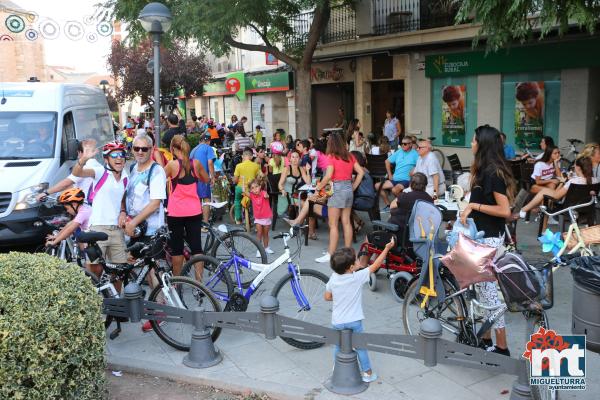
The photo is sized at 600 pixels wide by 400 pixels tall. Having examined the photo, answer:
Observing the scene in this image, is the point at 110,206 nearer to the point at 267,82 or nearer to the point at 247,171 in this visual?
the point at 247,171

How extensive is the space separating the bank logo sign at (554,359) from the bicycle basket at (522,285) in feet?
0.76

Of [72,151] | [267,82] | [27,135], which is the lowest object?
[72,151]

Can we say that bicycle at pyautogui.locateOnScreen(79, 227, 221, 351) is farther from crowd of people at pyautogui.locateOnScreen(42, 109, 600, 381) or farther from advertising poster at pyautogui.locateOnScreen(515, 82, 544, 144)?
advertising poster at pyautogui.locateOnScreen(515, 82, 544, 144)

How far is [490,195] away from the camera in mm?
4773

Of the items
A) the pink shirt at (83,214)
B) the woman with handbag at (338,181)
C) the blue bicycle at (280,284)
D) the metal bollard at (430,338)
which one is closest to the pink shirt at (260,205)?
the woman with handbag at (338,181)

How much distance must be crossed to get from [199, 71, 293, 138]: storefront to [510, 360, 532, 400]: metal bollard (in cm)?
2018

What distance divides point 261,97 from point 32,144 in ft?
56.8

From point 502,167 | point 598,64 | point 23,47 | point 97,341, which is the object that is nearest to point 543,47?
point 598,64

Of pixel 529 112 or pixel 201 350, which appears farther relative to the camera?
Answer: pixel 529 112

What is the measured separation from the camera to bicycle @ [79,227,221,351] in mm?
5297

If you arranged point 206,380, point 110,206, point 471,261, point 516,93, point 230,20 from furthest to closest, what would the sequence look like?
point 516,93
point 230,20
point 110,206
point 206,380
point 471,261

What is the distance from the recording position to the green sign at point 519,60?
1288 cm

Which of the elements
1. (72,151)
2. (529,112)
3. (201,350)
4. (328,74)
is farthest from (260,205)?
(328,74)

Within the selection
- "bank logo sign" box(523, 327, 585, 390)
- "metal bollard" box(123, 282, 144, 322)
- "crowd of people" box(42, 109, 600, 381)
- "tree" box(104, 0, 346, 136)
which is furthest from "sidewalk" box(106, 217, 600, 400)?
"tree" box(104, 0, 346, 136)
